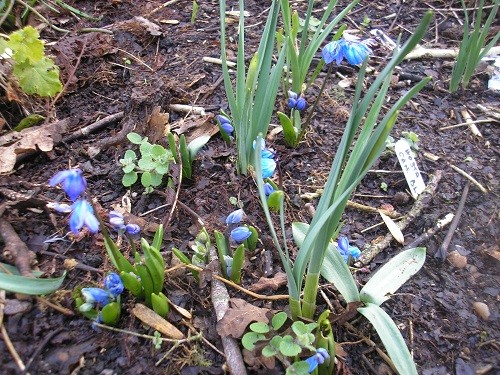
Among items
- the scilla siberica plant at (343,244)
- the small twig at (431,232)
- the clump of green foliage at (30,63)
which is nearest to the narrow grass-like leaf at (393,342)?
the scilla siberica plant at (343,244)

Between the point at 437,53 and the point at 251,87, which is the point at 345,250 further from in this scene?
the point at 437,53

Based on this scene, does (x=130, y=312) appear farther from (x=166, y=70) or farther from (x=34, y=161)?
(x=166, y=70)

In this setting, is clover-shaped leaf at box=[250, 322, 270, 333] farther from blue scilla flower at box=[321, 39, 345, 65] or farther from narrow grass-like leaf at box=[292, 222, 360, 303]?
blue scilla flower at box=[321, 39, 345, 65]

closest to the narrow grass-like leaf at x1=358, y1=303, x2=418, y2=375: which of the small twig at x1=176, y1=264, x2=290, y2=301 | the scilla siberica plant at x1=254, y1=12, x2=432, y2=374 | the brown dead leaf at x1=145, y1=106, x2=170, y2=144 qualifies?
the scilla siberica plant at x1=254, y1=12, x2=432, y2=374

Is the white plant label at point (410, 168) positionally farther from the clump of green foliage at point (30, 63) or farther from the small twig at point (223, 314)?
the clump of green foliage at point (30, 63)

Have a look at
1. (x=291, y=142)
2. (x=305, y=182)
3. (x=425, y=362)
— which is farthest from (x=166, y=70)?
(x=425, y=362)

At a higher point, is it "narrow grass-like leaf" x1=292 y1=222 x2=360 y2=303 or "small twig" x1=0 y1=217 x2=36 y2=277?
"small twig" x1=0 y1=217 x2=36 y2=277

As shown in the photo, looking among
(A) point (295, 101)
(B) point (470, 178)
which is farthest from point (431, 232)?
(A) point (295, 101)

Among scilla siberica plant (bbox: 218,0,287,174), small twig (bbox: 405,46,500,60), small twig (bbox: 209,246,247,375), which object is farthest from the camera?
small twig (bbox: 405,46,500,60)
